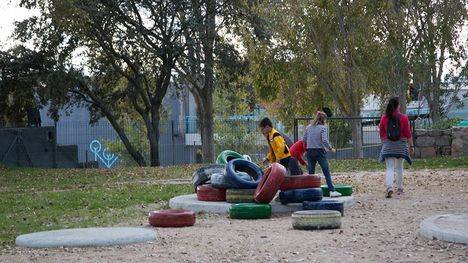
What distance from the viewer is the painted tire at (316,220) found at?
1127 centimetres

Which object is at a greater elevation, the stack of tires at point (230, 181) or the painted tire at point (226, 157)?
the painted tire at point (226, 157)

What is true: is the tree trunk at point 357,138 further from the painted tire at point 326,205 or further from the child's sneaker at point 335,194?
the painted tire at point 326,205

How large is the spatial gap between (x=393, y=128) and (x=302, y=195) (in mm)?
2666

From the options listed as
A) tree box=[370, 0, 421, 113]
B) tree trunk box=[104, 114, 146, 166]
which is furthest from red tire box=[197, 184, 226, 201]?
tree trunk box=[104, 114, 146, 166]

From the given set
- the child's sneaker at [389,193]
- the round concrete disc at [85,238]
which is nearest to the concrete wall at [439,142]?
the child's sneaker at [389,193]

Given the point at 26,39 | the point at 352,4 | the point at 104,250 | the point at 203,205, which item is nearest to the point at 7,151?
the point at 26,39

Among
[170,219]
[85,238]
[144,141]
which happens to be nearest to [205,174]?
[170,219]

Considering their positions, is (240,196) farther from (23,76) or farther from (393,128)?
(23,76)

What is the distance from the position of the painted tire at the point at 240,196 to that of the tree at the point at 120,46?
49.6 feet

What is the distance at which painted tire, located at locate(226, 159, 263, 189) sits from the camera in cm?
1397

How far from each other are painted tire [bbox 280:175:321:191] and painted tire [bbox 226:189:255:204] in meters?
0.60

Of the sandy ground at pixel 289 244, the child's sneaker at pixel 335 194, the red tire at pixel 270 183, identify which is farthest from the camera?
the child's sneaker at pixel 335 194

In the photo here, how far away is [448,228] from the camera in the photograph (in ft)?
32.9

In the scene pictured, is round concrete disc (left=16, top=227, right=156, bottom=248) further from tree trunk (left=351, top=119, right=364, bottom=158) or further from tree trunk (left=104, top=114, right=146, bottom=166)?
tree trunk (left=104, top=114, right=146, bottom=166)
